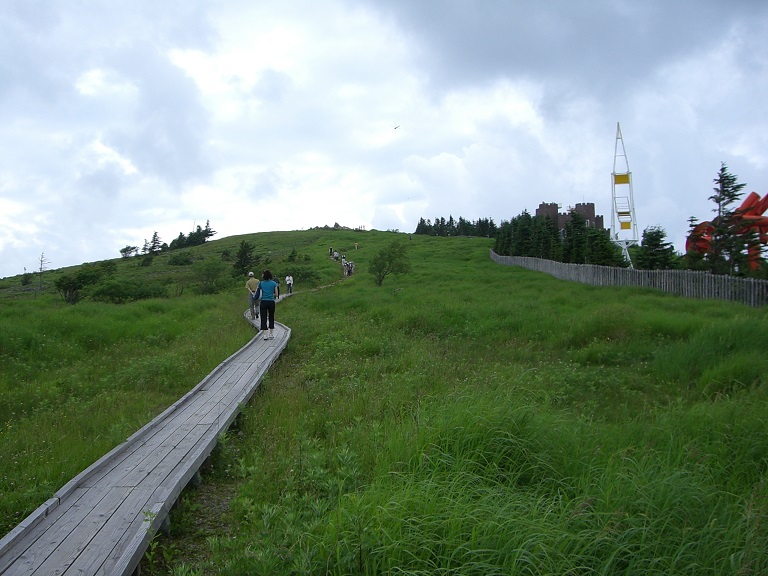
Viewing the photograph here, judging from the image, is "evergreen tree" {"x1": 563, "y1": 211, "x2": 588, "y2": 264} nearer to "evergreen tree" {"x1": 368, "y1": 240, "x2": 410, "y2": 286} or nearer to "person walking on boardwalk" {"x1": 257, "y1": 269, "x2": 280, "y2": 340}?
"evergreen tree" {"x1": 368, "y1": 240, "x2": 410, "y2": 286}

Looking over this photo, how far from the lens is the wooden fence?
625 inches

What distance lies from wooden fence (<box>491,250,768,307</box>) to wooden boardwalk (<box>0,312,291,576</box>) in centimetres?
1576

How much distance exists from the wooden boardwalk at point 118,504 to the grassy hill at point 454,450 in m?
0.28

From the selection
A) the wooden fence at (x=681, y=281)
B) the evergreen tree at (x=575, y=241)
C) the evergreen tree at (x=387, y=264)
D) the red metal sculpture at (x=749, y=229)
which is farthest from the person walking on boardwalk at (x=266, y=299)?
the evergreen tree at (x=575, y=241)

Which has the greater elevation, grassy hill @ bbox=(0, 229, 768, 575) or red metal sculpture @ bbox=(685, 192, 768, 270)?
red metal sculpture @ bbox=(685, 192, 768, 270)

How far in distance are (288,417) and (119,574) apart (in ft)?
11.2

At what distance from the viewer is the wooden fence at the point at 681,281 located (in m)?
15.9

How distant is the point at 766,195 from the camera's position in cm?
2527

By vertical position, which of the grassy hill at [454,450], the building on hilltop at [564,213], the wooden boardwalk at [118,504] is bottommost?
the wooden boardwalk at [118,504]

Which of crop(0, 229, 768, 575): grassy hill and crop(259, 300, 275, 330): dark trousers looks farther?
crop(259, 300, 275, 330): dark trousers

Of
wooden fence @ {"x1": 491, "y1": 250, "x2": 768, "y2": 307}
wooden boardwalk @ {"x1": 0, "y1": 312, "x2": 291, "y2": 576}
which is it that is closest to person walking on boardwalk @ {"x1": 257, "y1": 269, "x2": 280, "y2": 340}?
wooden boardwalk @ {"x1": 0, "y1": 312, "x2": 291, "y2": 576}

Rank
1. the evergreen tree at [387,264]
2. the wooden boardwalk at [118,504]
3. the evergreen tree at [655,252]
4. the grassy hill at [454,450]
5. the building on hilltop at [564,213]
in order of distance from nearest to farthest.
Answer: the grassy hill at [454,450]
the wooden boardwalk at [118,504]
the evergreen tree at [655,252]
the evergreen tree at [387,264]
the building on hilltop at [564,213]

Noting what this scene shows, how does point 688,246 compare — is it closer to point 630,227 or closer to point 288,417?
point 630,227

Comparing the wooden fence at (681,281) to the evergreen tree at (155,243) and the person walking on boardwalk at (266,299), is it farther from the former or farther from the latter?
the evergreen tree at (155,243)
